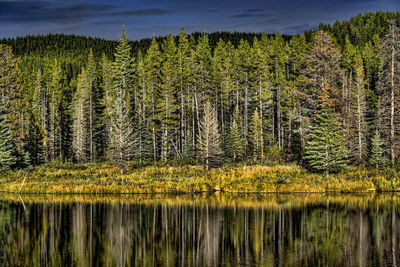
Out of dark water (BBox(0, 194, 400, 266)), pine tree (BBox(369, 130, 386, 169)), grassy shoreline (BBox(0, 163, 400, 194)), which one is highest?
pine tree (BBox(369, 130, 386, 169))

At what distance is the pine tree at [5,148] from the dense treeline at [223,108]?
328 mm

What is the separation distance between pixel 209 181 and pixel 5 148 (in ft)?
79.2

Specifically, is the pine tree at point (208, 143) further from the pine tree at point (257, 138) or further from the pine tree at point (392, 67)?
the pine tree at point (392, 67)

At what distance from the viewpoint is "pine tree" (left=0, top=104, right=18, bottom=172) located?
52062 mm

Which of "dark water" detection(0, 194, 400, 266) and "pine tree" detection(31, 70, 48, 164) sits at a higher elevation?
"pine tree" detection(31, 70, 48, 164)

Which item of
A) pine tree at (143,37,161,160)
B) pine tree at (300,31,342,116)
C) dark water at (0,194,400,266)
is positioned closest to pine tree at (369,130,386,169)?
pine tree at (300,31,342,116)

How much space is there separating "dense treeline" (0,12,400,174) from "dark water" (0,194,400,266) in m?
12.1

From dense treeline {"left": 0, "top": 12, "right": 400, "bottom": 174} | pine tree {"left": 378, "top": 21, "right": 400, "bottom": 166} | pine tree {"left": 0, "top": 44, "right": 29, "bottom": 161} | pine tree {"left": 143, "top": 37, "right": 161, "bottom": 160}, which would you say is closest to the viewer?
pine tree {"left": 378, "top": 21, "right": 400, "bottom": 166}

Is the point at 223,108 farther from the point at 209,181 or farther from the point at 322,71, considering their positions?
the point at 209,181

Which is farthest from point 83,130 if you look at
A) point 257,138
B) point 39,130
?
point 257,138

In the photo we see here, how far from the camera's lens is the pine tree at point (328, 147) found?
45.6 m

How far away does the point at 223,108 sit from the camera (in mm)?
79125

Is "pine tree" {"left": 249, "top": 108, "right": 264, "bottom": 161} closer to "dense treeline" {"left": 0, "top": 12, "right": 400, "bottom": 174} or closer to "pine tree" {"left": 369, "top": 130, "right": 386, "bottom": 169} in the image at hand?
"dense treeline" {"left": 0, "top": 12, "right": 400, "bottom": 174}

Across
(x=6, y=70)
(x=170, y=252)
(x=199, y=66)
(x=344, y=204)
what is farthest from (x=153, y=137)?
(x=170, y=252)
